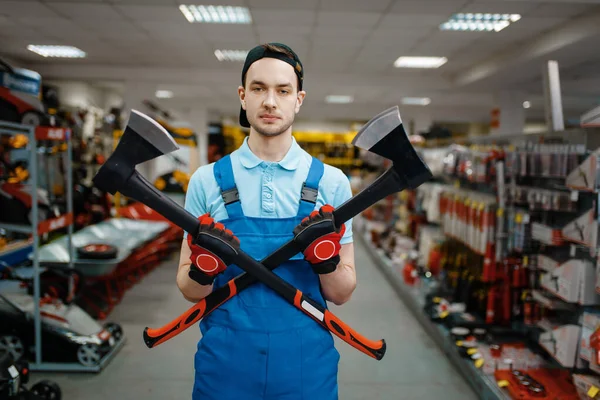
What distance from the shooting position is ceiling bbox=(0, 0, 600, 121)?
5.00 metres

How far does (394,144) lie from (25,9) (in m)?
5.68

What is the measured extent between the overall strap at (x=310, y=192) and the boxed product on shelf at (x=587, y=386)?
7.32 ft

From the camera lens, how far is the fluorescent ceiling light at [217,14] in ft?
17.0

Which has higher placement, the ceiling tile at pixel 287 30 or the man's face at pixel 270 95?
the ceiling tile at pixel 287 30

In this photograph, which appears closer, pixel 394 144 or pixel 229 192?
pixel 394 144

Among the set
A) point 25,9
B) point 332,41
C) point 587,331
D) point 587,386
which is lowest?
point 587,386

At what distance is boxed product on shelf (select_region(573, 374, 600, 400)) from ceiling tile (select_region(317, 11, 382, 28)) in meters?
4.03

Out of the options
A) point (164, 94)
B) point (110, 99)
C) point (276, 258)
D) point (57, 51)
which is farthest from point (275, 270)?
point (110, 99)

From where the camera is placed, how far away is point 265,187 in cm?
141

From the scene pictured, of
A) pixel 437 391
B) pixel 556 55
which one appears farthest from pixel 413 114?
pixel 437 391

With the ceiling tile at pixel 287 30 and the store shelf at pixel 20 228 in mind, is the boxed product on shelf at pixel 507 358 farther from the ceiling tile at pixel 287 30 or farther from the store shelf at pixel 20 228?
the ceiling tile at pixel 287 30

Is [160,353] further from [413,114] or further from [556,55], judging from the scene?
[413,114]

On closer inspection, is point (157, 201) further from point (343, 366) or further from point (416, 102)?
point (416, 102)

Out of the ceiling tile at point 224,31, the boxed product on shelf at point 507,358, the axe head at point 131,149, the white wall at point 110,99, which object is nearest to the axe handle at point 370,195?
the axe head at point 131,149
